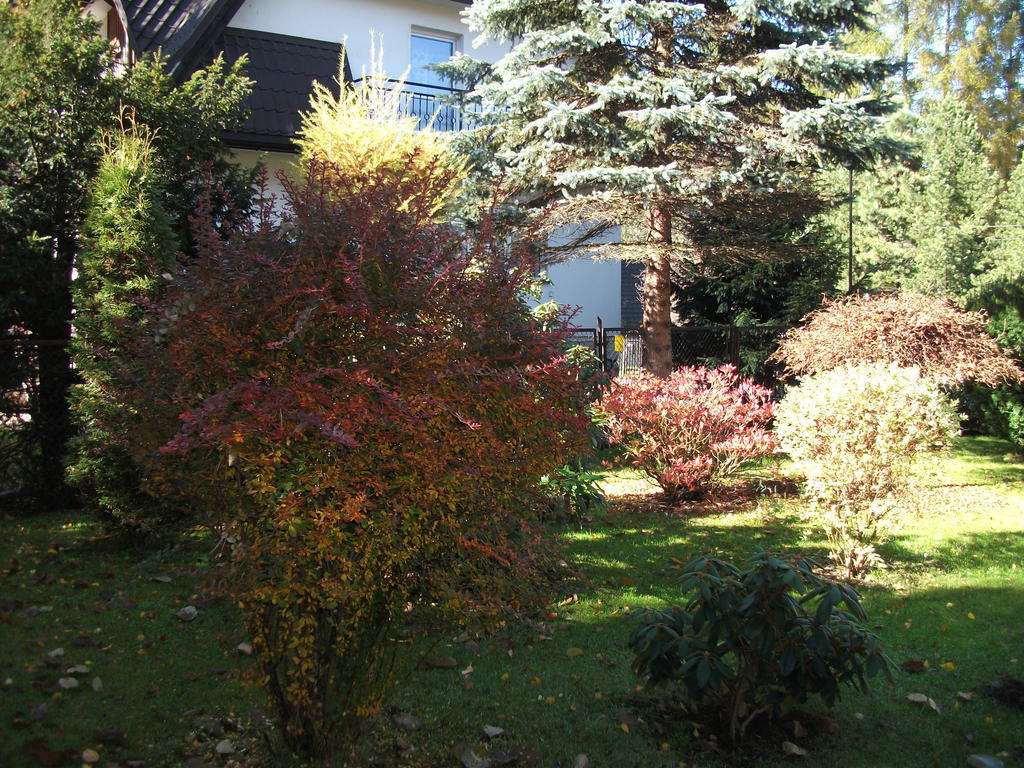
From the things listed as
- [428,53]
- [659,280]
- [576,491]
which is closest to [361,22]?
[428,53]

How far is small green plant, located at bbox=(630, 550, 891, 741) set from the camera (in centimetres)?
326

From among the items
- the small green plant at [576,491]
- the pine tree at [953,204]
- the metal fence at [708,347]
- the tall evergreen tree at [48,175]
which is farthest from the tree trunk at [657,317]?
the pine tree at [953,204]

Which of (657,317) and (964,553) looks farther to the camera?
(657,317)

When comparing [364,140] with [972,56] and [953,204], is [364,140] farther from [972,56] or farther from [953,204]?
[972,56]

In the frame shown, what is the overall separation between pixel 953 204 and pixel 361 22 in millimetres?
18742

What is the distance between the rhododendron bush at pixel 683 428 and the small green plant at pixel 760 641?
4.95m

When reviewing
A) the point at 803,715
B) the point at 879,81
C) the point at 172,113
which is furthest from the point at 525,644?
the point at 879,81

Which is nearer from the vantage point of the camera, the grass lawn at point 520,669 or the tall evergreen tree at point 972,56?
the grass lawn at point 520,669

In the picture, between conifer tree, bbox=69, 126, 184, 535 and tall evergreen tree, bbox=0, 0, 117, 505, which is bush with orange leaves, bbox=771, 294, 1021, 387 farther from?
tall evergreen tree, bbox=0, 0, 117, 505

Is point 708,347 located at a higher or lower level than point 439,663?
higher

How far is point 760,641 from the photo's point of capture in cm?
327

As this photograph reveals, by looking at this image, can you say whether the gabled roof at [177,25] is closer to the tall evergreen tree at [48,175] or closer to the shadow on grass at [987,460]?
the tall evergreen tree at [48,175]

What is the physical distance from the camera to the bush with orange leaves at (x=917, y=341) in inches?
386

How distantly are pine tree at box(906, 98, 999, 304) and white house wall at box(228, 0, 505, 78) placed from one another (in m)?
15.3
